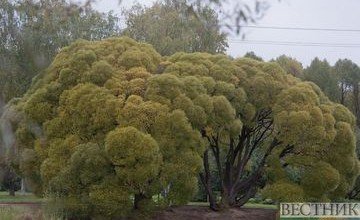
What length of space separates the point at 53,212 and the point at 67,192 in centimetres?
180

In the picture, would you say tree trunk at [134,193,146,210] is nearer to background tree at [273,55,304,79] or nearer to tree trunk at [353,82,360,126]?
background tree at [273,55,304,79]

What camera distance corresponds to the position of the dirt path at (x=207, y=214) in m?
17.9

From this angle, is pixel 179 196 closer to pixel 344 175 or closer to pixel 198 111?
pixel 198 111

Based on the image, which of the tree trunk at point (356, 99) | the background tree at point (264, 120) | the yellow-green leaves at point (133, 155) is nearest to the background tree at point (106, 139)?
the yellow-green leaves at point (133, 155)

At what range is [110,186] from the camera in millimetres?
15078

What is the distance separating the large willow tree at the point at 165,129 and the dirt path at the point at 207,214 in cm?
61

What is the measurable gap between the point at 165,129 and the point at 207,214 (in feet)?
12.8

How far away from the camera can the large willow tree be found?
601 inches

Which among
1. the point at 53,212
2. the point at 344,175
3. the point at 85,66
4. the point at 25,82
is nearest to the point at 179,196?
the point at 53,212

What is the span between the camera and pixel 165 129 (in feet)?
51.5

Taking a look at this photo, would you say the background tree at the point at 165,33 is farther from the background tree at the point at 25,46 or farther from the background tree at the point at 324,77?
the background tree at the point at 324,77

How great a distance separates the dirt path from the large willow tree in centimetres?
61

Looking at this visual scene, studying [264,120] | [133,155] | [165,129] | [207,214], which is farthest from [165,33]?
[133,155]

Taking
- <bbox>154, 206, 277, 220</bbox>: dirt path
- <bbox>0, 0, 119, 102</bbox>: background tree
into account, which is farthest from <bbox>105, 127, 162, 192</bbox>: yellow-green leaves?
<bbox>0, 0, 119, 102</bbox>: background tree
